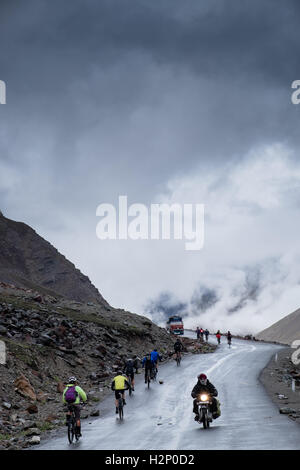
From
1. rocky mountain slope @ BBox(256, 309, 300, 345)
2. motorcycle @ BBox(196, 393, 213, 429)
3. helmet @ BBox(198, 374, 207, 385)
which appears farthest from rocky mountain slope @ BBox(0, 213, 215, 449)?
rocky mountain slope @ BBox(256, 309, 300, 345)

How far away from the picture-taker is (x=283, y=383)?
30.7 metres

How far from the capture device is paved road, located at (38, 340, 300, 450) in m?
13.1

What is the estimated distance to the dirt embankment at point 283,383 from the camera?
2024cm

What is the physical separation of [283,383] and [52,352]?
52.8ft

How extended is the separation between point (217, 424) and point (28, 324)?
A: 23968 millimetres

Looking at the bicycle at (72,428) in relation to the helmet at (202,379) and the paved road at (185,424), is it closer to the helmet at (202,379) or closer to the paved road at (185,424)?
the paved road at (185,424)

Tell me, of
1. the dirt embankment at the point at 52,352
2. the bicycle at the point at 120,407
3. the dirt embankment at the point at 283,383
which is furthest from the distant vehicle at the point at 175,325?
the bicycle at the point at 120,407

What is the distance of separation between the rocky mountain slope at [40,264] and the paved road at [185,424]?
79432 mm

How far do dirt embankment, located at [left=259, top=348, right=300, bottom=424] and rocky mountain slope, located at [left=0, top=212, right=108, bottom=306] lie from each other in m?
67.0

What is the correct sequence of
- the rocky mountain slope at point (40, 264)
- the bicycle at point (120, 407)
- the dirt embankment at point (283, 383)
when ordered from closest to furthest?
the bicycle at point (120, 407) < the dirt embankment at point (283, 383) < the rocky mountain slope at point (40, 264)

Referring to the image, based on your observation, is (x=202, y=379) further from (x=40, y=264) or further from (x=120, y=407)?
(x=40, y=264)

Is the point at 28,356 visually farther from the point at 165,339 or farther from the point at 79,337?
the point at 165,339
